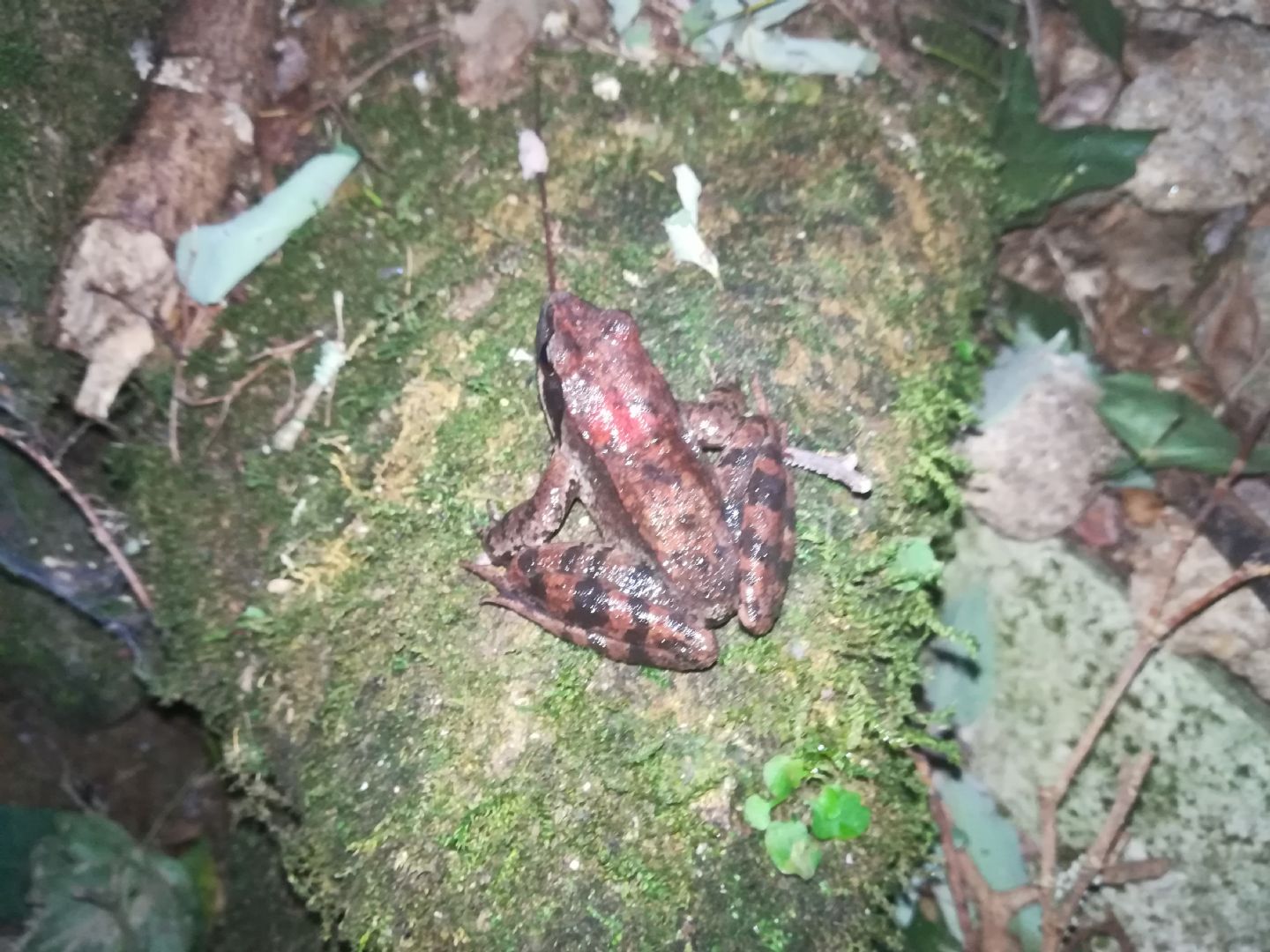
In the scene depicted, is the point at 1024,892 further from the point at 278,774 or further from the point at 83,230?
the point at 83,230

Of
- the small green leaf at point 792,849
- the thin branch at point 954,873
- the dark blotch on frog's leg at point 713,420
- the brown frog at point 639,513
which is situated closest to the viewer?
the small green leaf at point 792,849

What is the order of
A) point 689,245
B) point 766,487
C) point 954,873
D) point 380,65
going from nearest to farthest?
point 766,487 → point 689,245 → point 954,873 → point 380,65

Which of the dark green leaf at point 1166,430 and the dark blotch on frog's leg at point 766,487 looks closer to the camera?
the dark blotch on frog's leg at point 766,487

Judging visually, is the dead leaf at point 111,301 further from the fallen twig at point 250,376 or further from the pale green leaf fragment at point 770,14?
the pale green leaf fragment at point 770,14

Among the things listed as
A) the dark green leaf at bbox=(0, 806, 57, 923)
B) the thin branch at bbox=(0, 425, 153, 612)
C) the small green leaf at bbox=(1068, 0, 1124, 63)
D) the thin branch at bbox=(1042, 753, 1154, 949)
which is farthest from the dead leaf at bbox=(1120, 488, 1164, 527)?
the dark green leaf at bbox=(0, 806, 57, 923)

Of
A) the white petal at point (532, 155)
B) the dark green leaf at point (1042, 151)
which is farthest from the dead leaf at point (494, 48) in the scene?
the dark green leaf at point (1042, 151)

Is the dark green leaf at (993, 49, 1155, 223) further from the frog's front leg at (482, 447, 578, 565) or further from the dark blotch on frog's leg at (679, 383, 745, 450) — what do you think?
the frog's front leg at (482, 447, 578, 565)

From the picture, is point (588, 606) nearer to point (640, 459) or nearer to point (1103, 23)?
point (640, 459)

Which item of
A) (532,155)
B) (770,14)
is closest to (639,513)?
(532,155)
